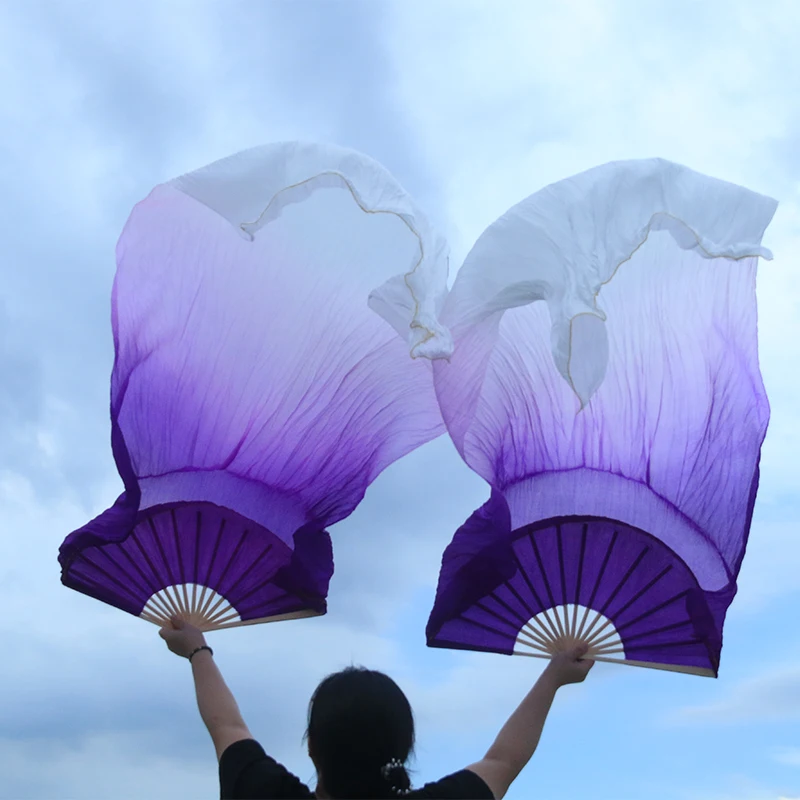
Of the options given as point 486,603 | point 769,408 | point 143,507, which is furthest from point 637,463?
point 143,507

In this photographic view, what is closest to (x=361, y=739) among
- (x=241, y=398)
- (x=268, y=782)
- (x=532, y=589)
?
(x=268, y=782)

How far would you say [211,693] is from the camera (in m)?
3.03

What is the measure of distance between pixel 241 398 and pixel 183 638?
87cm

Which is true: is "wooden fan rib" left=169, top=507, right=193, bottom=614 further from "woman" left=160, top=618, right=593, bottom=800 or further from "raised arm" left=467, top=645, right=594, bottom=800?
"raised arm" left=467, top=645, right=594, bottom=800

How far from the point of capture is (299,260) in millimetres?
3633

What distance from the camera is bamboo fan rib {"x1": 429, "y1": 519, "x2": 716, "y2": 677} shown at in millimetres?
3541

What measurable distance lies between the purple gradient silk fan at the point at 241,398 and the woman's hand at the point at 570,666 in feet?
3.05

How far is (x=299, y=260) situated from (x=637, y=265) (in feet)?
3.94

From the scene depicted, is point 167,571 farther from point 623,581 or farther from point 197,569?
point 623,581

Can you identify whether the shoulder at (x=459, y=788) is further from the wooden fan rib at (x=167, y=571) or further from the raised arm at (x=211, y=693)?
the wooden fan rib at (x=167, y=571)

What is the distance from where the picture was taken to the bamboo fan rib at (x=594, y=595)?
354 centimetres

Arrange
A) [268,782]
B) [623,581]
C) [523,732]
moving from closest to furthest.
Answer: [268,782] < [523,732] < [623,581]

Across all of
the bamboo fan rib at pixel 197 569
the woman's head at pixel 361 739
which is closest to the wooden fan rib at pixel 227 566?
the bamboo fan rib at pixel 197 569

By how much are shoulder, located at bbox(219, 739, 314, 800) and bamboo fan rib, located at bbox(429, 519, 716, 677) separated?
1051mm
